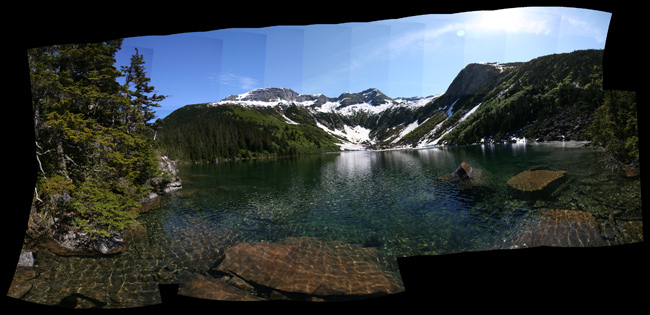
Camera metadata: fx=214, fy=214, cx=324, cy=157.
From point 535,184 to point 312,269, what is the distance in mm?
19470

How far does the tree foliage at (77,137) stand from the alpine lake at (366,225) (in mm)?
1620

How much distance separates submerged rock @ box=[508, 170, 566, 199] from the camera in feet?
52.1

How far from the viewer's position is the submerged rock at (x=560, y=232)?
9.03 metres

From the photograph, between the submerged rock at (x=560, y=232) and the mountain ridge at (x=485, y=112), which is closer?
the submerged rock at (x=560, y=232)

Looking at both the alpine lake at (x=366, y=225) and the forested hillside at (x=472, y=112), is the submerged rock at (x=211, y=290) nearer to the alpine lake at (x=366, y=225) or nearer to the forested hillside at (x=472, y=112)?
Result: the alpine lake at (x=366, y=225)

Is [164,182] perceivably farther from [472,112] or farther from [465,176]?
[472,112]

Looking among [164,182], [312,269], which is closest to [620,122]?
[312,269]

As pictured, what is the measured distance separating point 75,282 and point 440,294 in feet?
34.4

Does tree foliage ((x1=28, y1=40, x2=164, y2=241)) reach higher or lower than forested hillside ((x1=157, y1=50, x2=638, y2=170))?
lower

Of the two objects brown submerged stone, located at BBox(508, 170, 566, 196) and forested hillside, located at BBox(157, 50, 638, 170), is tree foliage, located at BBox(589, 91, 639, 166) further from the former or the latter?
brown submerged stone, located at BBox(508, 170, 566, 196)

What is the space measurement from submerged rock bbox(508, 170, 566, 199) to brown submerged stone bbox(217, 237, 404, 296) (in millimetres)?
14747

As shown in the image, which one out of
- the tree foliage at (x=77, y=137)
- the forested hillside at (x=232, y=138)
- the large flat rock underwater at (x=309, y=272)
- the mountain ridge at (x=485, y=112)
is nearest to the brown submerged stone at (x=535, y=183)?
the mountain ridge at (x=485, y=112)

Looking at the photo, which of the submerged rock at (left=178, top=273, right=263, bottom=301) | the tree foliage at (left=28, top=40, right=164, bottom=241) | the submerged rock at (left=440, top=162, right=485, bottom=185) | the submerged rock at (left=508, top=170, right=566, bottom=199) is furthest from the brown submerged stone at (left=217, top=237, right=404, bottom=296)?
the submerged rock at (left=440, top=162, right=485, bottom=185)

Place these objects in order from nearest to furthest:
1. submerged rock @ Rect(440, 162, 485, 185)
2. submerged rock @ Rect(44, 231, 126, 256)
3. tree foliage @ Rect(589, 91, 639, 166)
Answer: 1. submerged rock @ Rect(44, 231, 126, 256)
2. tree foliage @ Rect(589, 91, 639, 166)
3. submerged rock @ Rect(440, 162, 485, 185)
